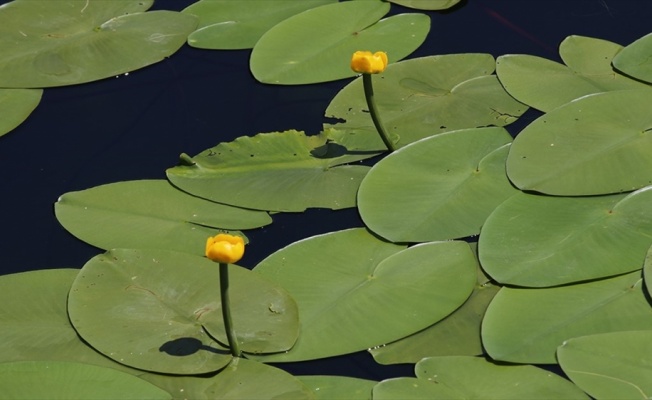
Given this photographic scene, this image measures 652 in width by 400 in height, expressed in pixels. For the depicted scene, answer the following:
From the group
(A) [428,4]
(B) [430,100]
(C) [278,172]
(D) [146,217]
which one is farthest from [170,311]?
(A) [428,4]

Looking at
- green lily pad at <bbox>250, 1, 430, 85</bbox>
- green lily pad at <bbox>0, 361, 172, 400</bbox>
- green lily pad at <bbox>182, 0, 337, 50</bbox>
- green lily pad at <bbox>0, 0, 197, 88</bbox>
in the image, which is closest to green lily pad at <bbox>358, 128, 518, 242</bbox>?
green lily pad at <bbox>250, 1, 430, 85</bbox>

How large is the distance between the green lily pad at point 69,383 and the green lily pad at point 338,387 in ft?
0.73

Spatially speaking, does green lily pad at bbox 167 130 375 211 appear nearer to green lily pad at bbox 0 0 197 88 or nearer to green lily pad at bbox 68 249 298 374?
green lily pad at bbox 68 249 298 374

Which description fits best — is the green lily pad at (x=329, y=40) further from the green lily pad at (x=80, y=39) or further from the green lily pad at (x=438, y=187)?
the green lily pad at (x=438, y=187)

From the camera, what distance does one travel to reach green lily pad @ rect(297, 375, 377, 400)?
1.49 metres

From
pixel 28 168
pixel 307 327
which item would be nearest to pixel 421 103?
pixel 307 327

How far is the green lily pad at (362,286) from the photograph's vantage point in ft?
5.18

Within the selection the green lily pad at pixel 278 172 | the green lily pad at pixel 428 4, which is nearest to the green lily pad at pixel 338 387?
the green lily pad at pixel 278 172

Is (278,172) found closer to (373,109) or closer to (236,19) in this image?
(373,109)

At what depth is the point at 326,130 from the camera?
206 centimetres

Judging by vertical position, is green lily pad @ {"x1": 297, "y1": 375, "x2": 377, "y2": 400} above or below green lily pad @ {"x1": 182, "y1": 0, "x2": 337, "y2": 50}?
below

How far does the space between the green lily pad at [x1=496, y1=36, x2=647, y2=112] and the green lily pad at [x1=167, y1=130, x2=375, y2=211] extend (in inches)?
15.8

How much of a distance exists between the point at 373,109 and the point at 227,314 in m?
0.59

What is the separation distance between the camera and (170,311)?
1.61 metres
